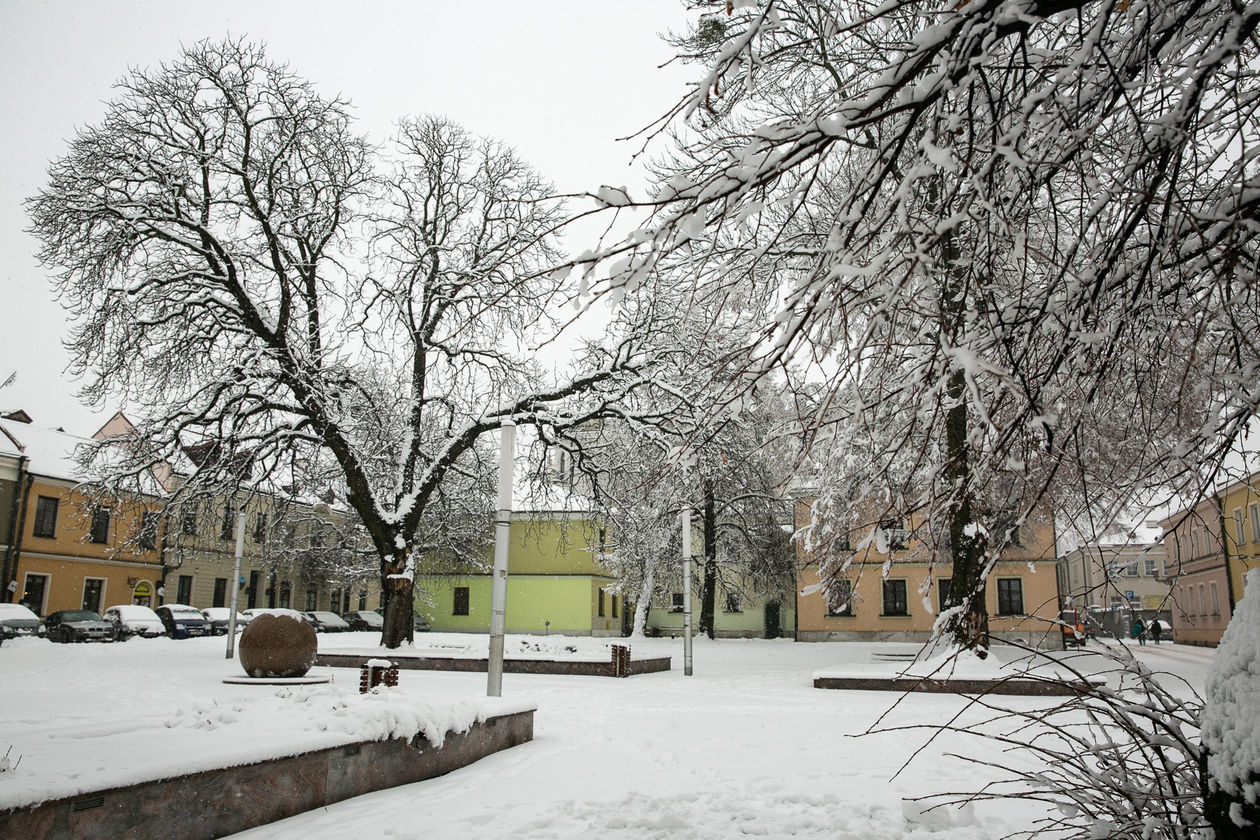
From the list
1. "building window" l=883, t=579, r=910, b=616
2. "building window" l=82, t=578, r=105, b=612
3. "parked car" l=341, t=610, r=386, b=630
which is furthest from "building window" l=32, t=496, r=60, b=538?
"building window" l=883, t=579, r=910, b=616

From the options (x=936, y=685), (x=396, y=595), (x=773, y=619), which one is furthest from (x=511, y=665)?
(x=773, y=619)

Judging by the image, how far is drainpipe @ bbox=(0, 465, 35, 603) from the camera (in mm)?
35656

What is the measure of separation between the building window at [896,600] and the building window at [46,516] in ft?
122

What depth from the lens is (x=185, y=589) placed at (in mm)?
46062

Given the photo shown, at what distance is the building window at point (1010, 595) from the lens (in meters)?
36.0

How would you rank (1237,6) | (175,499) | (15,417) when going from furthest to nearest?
(15,417) < (175,499) < (1237,6)

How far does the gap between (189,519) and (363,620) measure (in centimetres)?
3238

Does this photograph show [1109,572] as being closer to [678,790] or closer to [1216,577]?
[678,790]

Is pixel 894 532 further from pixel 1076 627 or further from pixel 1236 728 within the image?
pixel 1236 728

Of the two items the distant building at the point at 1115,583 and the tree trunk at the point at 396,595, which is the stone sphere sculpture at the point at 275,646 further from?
the distant building at the point at 1115,583

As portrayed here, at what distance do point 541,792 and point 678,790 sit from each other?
3.57 feet

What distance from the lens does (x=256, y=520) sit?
45656 millimetres

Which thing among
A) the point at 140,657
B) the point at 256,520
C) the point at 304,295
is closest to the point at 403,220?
the point at 304,295

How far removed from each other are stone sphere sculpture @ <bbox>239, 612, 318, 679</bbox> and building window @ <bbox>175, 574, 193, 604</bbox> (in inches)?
1445
